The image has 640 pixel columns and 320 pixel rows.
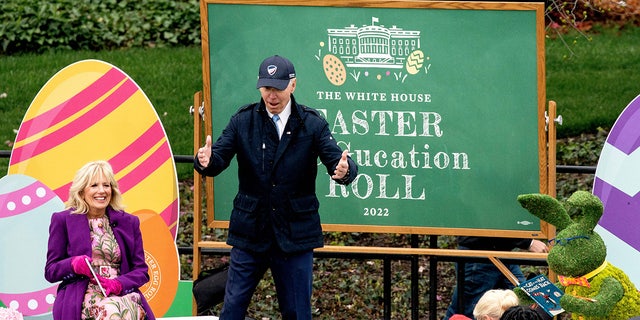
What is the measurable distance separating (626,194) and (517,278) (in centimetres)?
95

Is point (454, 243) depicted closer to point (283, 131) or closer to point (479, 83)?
point (479, 83)

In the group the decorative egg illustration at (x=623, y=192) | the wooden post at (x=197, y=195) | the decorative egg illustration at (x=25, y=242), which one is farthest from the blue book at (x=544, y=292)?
the decorative egg illustration at (x=25, y=242)

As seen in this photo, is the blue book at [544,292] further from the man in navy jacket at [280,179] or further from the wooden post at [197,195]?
the wooden post at [197,195]

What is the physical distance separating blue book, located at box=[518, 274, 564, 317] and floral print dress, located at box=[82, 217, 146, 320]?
7.63 ft

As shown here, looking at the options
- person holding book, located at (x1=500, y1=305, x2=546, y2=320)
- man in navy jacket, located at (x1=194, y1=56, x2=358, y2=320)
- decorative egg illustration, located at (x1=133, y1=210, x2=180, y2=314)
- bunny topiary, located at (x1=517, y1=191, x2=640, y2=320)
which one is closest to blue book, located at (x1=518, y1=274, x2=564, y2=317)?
bunny topiary, located at (x1=517, y1=191, x2=640, y2=320)

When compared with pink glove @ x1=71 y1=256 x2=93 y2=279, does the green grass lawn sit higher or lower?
higher

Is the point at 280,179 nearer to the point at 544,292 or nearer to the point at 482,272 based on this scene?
the point at 544,292

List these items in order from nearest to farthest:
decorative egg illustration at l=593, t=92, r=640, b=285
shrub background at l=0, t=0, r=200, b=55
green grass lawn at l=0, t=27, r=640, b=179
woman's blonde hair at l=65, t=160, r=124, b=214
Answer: woman's blonde hair at l=65, t=160, r=124, b=214
decorative egg illustration at l=593, t=92, r=640, b=285
green grass lawn at l=0, t=27, r=640, b=179
shrub background at l=0, t=0, r=200, b=55

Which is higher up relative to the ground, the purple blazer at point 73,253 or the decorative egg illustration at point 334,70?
the decorative egg illustration at point 334,70

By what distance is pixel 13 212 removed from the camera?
9.05 meters

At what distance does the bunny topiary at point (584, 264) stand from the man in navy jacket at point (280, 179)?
1.30m

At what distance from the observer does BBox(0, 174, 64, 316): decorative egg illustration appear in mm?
8969

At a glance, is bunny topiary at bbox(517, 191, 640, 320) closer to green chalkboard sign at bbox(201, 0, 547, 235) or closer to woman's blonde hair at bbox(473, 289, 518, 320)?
woman's blonde hair at bbox(473, 289, 518, 320)

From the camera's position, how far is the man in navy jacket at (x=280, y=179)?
789 cm
